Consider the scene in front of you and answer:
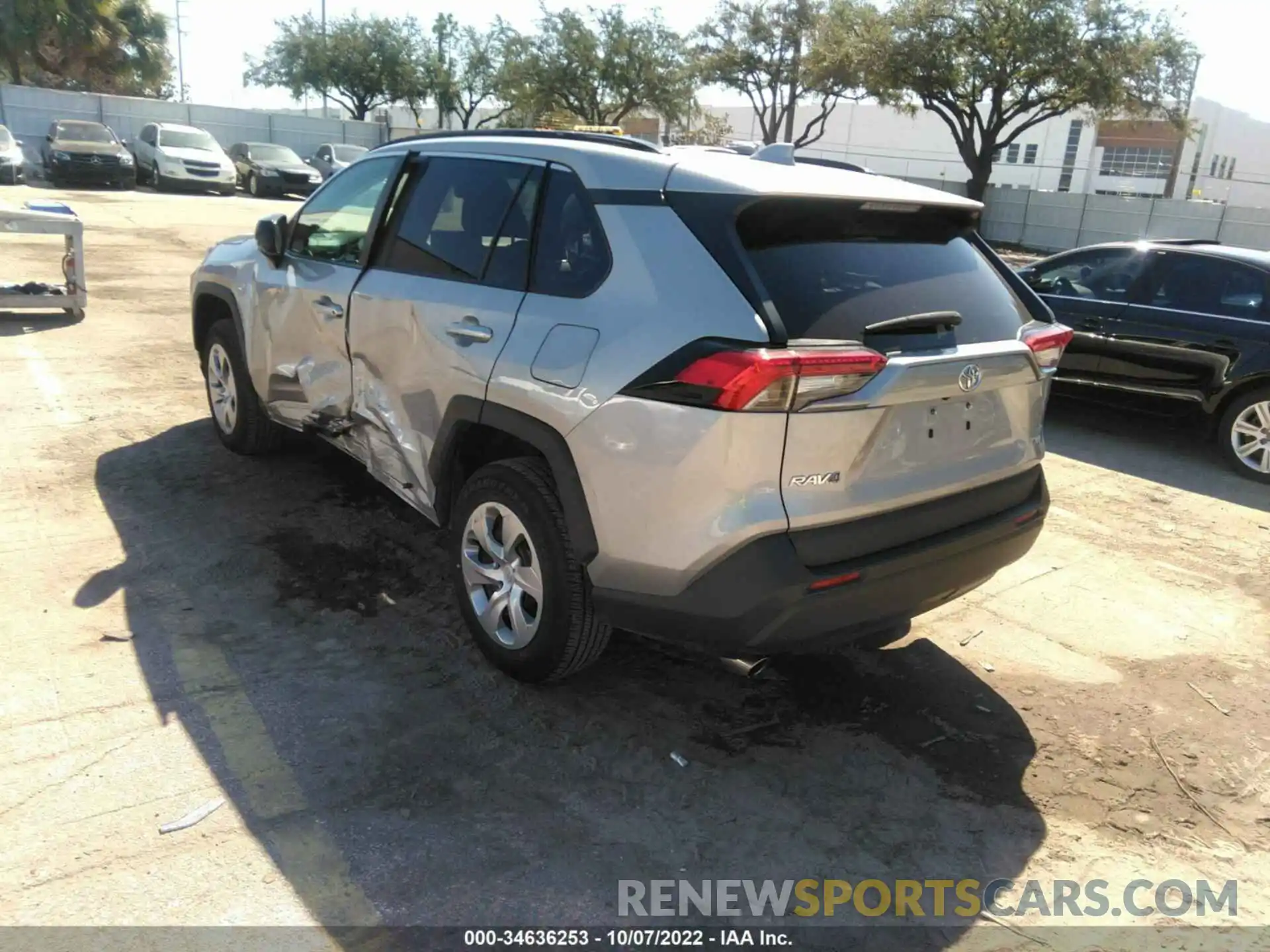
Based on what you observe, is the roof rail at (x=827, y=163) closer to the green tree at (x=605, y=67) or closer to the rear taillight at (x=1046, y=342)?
the rear taillight at (x=1046, y=342)

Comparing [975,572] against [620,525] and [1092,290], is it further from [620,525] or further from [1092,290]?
[1092,290]

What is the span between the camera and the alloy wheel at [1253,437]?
686cm

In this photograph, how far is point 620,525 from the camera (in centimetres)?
302

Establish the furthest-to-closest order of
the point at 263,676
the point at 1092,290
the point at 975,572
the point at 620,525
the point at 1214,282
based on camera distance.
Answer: the point at 1092,290
the point at 1214,282
the point at 263,676
the point at 975,572
the point at 620,525

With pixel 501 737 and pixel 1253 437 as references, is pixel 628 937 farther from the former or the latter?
pixel 1253 437

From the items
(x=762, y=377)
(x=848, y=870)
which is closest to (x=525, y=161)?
(x=762, y=377)

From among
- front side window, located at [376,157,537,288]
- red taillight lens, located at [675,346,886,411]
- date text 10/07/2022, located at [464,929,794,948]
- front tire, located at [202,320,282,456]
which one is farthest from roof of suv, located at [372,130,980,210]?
front tire, located at [202,320,282,456]

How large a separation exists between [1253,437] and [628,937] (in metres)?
6.35

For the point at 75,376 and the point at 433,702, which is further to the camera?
the point at 75,376

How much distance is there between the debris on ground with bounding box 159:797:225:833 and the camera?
2.82m

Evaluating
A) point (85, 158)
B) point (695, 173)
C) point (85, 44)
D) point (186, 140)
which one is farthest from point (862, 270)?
point (85, 44)

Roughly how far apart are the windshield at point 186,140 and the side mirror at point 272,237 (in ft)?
83.4

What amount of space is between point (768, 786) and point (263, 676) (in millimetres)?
1863

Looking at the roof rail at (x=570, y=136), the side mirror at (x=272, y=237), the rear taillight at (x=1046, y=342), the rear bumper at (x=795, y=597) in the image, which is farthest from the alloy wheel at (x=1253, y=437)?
the side mirror at (x=272, y=237)
